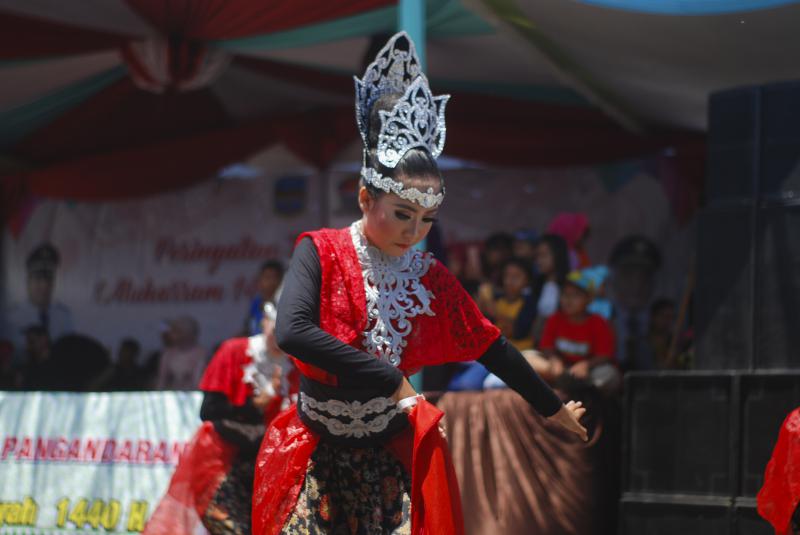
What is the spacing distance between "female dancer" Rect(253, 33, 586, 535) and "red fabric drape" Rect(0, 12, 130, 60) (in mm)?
5801

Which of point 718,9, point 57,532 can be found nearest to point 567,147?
point 718,9

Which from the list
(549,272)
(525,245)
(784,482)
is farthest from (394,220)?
(525,245)

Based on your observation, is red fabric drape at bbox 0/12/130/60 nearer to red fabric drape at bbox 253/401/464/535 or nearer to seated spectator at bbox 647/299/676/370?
seated spectator at bbox 647/299/676/370

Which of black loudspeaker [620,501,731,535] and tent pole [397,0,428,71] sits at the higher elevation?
tent pole [397,0,428,71]

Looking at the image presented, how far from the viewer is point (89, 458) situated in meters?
6.68

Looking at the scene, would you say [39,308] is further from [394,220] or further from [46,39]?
[394,220]

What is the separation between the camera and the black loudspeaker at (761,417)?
16.5ft

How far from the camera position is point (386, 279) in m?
3.50

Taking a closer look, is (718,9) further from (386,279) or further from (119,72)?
(119,72)

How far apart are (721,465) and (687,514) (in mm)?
266

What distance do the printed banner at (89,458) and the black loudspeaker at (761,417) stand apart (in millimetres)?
2985

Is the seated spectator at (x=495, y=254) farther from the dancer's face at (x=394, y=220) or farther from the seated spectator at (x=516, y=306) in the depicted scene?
the dancer's face at (x=394, y=220)

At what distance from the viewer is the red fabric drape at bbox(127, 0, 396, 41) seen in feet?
25.5

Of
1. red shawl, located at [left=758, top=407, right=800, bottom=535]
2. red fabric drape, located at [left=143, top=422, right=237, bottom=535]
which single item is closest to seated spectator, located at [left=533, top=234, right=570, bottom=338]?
red fabric drape, located at [left=143, top=422, right=237, bottom=535]
